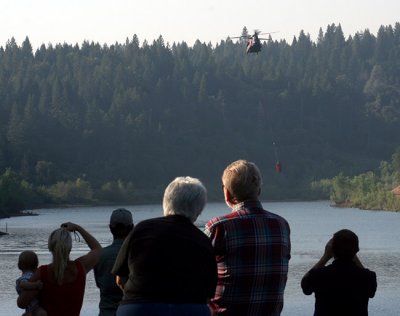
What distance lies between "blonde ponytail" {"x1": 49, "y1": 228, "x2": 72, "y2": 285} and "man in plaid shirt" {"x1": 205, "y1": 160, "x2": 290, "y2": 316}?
33.7 inches

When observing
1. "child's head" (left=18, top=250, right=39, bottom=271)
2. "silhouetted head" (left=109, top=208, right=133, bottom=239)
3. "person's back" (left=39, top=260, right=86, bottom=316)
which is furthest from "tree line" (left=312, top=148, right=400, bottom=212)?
"person's back" (left=39, top=260, right=86, bottom=316)

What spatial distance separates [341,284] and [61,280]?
5.53 ft

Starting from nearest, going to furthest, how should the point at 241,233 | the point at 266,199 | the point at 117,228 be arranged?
the point at 241,233 < the point at 117,228 < the point at 266,199

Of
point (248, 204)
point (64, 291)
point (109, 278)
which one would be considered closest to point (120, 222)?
point (109, 278)

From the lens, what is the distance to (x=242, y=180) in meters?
6.57

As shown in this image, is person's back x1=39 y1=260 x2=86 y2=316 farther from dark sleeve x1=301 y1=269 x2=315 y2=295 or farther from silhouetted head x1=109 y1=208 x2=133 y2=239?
dark sleeve x1=301 y1=269 x2=315 y2=295

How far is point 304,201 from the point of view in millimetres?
184250

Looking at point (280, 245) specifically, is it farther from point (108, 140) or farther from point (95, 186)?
point (108, 140)

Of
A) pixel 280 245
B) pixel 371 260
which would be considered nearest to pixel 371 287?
pixel 280 245

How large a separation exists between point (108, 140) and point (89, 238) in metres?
191

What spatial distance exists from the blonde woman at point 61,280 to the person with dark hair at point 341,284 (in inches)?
54.9

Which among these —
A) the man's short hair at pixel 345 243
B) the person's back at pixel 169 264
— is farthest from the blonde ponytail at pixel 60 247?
the man's short hair at pixel 345 243

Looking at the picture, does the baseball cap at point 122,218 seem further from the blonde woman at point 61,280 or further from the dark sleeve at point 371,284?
the dark sleeve at point 371,284

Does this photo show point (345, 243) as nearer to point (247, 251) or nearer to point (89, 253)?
point (247, 251)
